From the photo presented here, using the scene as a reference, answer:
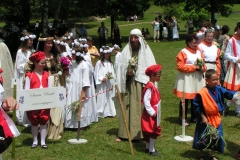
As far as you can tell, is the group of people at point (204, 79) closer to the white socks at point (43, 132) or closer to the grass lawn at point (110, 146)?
the grass lawn at point (110, 146)

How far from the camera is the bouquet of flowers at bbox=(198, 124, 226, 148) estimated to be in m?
6.52

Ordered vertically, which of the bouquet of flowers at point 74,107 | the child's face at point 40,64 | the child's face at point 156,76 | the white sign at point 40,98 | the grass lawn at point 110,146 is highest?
the child's face at point 40,64

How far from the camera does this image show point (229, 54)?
931cm

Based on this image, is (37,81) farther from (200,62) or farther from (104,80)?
(200,62)

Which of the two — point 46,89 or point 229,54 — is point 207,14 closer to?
point 229,54

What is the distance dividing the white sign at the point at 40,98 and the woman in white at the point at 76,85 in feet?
5.58

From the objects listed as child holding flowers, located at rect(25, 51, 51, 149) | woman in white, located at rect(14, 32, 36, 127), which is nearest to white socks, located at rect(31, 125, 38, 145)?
child holding flowers, located at rect(25, 51, 51, 149)

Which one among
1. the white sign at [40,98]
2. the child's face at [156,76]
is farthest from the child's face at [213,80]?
the white sign at [40,98]

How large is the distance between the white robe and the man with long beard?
1364 mm

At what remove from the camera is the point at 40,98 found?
716 centimetres

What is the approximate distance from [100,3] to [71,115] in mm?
25614

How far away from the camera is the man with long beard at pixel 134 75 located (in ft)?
25.6

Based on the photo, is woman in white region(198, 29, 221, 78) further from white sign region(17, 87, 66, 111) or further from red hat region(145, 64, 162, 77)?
white sign region(17, 87, 66, 111)

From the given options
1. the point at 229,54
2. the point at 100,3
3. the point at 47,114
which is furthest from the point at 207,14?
the point at 47,114
